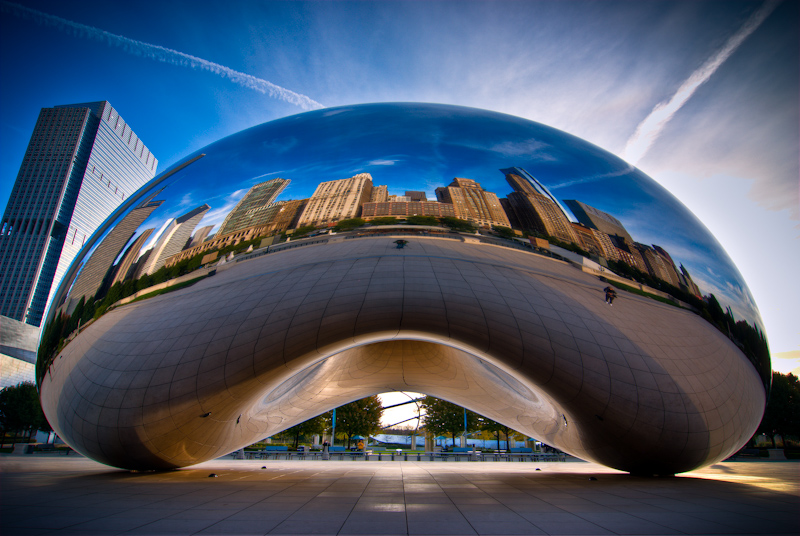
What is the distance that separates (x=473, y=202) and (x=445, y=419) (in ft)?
129

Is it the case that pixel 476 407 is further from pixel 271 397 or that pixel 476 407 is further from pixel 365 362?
pixel 271 397

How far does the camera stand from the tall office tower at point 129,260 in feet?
20.5

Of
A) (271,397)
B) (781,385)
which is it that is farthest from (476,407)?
(781,385)

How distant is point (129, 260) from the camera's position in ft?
20.8

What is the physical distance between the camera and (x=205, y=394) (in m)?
6.04

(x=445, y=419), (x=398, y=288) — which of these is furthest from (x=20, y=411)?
(x=398, y=288)

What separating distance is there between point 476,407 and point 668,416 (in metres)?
4.90

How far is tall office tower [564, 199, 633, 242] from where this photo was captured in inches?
235

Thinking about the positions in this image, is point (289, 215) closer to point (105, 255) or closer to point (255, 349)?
point (255, 349)

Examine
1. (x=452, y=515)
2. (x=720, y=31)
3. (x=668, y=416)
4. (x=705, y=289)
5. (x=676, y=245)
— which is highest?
(x=720, y=31)

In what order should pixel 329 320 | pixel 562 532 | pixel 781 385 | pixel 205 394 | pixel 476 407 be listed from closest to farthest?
pixel 562 532, pixel 329 320, pixel 205 394, pixel 476 407, pixel 781 385

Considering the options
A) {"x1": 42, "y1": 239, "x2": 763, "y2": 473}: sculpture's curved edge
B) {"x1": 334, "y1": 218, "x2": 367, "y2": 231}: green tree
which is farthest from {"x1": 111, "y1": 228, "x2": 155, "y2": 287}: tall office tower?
{"x1": 334, "y1": 218, "x2": 367, "y2": 231}: green tree

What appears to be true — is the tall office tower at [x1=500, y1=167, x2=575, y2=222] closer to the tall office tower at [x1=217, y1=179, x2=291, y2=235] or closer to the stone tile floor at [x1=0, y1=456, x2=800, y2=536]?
the tall office tower at [x1=217, y1=179, x2=291, y2=235]

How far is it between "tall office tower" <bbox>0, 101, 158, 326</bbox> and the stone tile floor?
6065 inches
